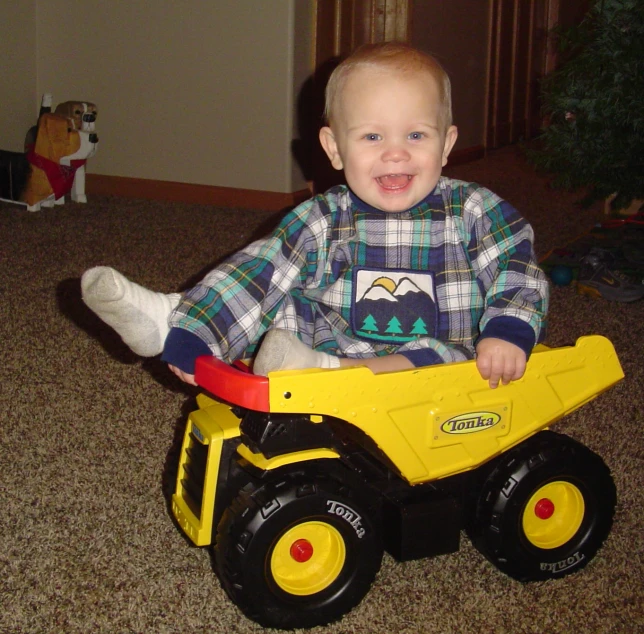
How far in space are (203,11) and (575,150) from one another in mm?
1175

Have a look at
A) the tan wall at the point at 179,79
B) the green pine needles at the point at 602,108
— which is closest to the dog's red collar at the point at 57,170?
the tan wall at the point at 179,79

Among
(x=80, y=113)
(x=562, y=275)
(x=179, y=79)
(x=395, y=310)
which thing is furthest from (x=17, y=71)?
(x=395, y=310)

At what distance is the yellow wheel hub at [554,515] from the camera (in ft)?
2.75

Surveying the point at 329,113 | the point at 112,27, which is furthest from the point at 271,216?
the point at 329,113

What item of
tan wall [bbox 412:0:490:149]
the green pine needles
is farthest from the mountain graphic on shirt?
tan wall [bbox 412:0:490:149]

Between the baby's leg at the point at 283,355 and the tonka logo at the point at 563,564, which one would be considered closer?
the baby's leg at the point at 283,355

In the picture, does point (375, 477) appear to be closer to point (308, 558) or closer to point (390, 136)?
point (308, 558)

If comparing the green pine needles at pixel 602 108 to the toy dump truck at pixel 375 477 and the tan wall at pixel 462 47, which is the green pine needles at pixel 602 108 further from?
the tan wall at pixel 462 47

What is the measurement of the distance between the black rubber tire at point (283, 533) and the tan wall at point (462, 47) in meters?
2.20

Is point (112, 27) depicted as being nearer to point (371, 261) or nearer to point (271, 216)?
Result: point (271, 216)

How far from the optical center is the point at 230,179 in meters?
2.41

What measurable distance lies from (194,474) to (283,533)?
124 millimetres

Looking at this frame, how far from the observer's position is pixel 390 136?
862mm

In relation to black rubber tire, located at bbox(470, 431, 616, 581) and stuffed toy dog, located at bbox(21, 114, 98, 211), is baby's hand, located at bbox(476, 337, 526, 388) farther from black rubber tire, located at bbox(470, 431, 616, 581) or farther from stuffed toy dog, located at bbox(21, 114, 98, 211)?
stuffed toy dog, located at bbox(21, 114, 98, 211)
